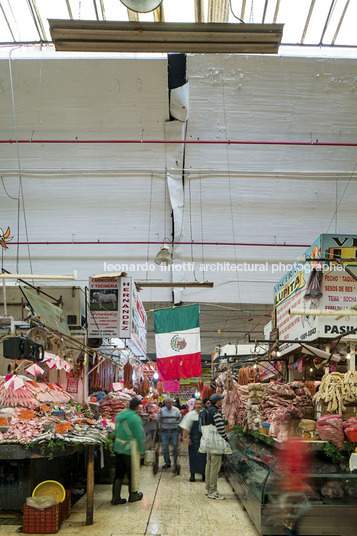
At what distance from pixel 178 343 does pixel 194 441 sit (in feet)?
8.84

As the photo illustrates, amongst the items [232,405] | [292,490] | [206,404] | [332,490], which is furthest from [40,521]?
[232,405]

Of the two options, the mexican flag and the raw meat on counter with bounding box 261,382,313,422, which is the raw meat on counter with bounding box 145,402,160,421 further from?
the raw meat on counter with bounding box 261,382,313,422

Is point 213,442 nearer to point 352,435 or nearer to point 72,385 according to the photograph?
point 352,435

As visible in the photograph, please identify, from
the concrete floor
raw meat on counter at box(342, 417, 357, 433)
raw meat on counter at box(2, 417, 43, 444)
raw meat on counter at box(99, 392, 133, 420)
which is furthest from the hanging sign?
raw meat on counter at box(342, 417, 357, 433)

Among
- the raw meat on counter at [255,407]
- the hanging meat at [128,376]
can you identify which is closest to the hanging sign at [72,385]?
the hanging meat at [128,376]

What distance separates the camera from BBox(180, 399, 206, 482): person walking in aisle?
10422mm

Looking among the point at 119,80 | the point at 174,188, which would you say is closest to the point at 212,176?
the point at 174,188

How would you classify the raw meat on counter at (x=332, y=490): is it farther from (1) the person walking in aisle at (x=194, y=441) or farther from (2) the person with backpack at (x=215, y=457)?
(1) the person walking in aisle at (x=194, y=441)

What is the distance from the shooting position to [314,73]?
12.1 m

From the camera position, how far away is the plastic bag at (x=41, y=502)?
20.2 feet

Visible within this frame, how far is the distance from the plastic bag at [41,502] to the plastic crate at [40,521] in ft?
0.13

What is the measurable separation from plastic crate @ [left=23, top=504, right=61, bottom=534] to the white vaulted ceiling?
977 centimetres

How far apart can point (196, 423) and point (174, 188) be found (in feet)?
23.6

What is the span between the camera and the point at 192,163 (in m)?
14.8
